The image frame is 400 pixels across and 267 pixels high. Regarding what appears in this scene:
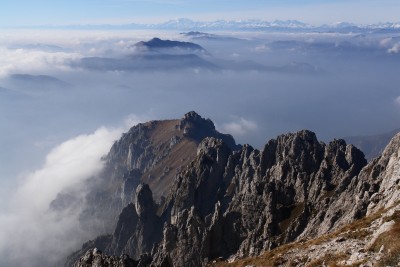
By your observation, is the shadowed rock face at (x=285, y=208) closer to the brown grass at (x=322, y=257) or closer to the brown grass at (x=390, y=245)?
the brown grass at (x=322, y=257)

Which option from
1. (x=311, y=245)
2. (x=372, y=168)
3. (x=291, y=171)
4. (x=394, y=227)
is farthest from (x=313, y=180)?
(x=394, y=227)

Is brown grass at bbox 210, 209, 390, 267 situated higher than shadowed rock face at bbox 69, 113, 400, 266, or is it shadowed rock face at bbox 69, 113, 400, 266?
brown grass at bbox 210, 209, 390, 267

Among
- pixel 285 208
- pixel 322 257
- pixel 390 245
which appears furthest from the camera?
pixel 285 208

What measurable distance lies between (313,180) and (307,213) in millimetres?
25225

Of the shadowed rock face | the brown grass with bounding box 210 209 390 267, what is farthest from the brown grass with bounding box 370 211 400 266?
the shadowed rock face

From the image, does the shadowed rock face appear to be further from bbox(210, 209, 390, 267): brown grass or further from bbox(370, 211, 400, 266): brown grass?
bbox(370, 211, 400, 266): brown grass

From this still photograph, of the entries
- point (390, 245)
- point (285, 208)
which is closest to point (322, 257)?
point (390, 245)

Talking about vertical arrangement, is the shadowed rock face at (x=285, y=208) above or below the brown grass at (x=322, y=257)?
below

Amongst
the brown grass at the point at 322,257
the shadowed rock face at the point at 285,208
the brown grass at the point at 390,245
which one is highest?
the brown grass at the point at 390,245

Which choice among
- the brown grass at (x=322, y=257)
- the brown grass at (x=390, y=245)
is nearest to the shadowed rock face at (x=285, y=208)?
the brown grass at (x=322, y=257)

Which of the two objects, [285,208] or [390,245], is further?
[285,208]

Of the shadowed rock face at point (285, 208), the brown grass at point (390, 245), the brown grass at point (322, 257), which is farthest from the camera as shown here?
the shadowed rock face at point (285, 208)

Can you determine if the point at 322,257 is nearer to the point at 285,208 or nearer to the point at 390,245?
the point at 390,245

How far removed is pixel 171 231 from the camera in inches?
6038
